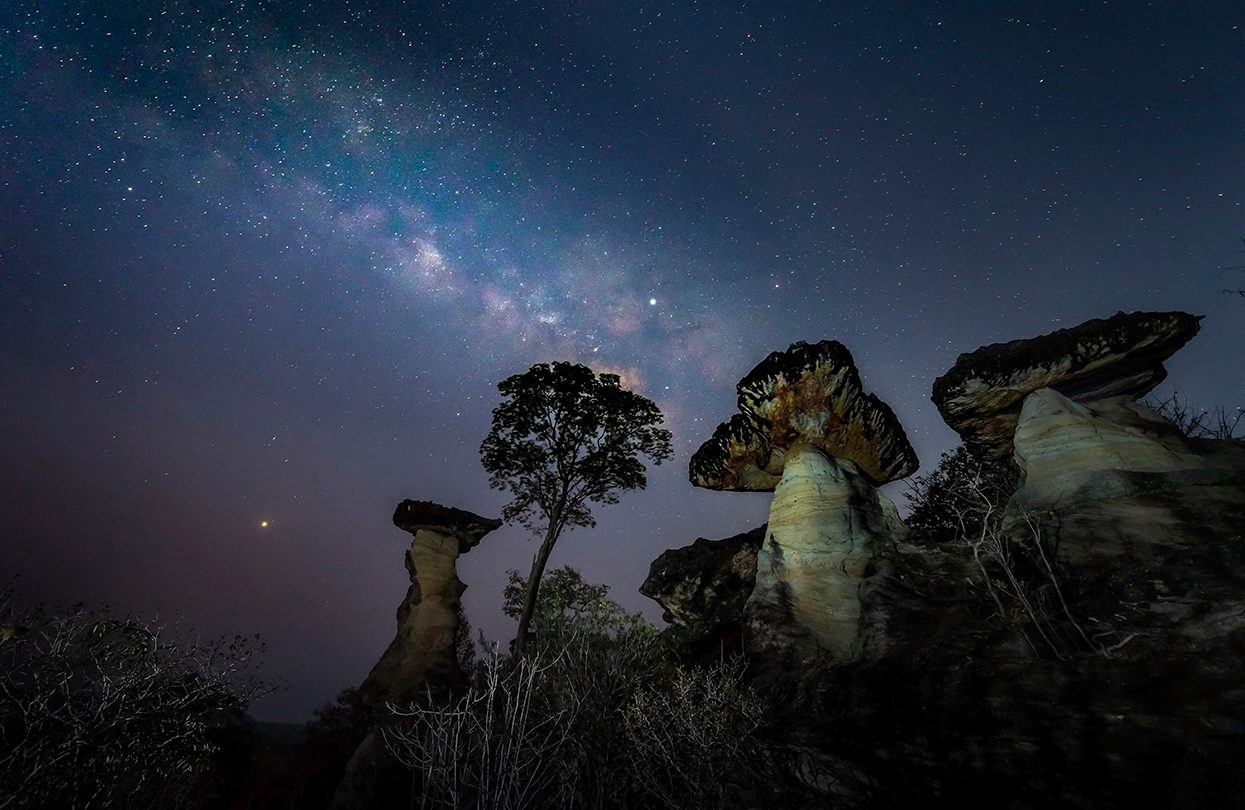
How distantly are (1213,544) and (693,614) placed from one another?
1534 cm

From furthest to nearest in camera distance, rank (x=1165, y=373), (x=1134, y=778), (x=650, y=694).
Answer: (x=1165, y=373) → (x=650, y=694) → (x=1134, y=778)

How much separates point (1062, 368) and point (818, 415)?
20.9ft

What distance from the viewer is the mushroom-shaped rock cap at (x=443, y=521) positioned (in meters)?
25.9

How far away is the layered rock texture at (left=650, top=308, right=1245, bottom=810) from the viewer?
6410 millimetres

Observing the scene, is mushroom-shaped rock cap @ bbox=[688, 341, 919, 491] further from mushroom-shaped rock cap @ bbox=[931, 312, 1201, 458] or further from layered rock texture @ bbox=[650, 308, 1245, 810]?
layered rock texture @ bbox=[650, 308, 1245, 810]

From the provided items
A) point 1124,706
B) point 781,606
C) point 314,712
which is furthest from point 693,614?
point 314,712

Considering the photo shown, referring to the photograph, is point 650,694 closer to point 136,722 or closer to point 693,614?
point 693,614

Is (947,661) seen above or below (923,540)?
below

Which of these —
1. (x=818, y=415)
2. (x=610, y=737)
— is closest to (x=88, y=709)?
(x=610, y=737)

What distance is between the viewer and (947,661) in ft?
31.4

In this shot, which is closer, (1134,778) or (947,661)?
(1134,778)

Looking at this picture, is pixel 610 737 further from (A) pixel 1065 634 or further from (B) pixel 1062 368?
(B) pixel 1062 368

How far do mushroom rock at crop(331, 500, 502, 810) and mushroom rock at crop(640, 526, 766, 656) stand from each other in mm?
9919

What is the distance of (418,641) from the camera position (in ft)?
76.4
